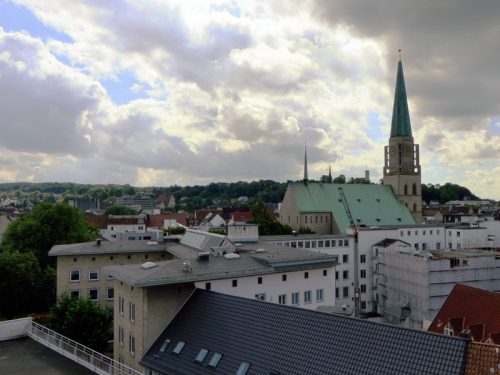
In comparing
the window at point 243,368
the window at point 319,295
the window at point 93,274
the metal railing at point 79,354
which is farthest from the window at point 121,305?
the window at point 93,274

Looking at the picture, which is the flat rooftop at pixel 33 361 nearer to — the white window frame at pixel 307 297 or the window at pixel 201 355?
the window at pixel 201 355

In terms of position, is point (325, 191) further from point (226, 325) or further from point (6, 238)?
point (226, 325)

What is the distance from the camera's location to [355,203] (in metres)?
91.3

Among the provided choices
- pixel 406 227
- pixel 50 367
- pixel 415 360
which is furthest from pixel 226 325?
pixel 406 227

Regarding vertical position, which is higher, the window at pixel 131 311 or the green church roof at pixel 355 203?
the green church roof at pixel 355 203

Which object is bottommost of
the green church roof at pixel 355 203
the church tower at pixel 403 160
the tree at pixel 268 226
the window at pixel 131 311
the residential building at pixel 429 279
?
the residential building at pixel 429 279

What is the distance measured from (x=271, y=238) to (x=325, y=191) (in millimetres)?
31334

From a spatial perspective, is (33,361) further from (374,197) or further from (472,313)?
(374,197)

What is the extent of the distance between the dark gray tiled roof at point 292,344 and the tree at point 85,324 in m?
10.9

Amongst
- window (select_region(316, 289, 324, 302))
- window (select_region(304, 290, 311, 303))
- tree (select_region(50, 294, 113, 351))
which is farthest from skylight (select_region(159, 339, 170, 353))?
window (select_region(316, 289, 324, 302))

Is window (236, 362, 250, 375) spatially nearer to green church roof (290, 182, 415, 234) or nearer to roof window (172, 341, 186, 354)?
roof window (172, 341, 186, 354)

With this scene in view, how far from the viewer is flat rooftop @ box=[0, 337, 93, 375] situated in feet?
85.3

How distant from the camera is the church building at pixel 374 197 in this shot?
87.1 m

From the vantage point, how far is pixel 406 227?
75250 millimetres
